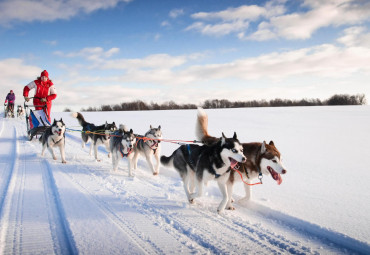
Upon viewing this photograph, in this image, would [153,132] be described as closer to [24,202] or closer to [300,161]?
[24,202]

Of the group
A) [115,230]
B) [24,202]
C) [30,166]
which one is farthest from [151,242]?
[30,166]

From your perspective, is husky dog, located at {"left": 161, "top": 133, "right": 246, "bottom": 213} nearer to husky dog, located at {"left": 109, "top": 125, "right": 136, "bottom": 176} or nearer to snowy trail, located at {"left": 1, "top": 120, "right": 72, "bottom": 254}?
husky dog, located at {"left": 109, "top": 125, "right": 136, "bottom": 176}

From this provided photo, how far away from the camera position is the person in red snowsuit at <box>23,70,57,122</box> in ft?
22.9

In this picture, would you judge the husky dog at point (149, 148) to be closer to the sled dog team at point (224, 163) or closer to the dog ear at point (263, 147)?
the sled dog team at point (224, 163)

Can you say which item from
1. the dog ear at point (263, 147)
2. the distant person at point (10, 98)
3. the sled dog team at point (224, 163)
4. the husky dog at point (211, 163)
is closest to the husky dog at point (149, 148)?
the sled dog team at point (224, 163)

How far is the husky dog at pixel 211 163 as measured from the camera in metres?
2.88

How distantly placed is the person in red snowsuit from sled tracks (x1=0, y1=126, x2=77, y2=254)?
3560 millimetres

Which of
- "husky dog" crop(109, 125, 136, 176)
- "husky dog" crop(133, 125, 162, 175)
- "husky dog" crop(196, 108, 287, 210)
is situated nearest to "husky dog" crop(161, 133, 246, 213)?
"husky dog" crop(196, 108, 287, 210)

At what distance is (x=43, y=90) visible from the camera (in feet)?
23.4

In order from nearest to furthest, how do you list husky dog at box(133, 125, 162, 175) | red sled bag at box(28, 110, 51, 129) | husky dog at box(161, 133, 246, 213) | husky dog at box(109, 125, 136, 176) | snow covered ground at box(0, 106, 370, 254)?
snow covered ground at box(0, 106, 370, 254)
husky dog at box(161, 133, 246, 213)
husky dog at box(109, 125, 136, 176)
husky dog at box(133, 125, 162, 175)
red sled bag at box(28, 110, 51, 129)

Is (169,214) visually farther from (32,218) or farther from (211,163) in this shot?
(32,218)

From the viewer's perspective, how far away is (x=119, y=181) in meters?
4.07

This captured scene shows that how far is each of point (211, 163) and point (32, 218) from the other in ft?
7.53

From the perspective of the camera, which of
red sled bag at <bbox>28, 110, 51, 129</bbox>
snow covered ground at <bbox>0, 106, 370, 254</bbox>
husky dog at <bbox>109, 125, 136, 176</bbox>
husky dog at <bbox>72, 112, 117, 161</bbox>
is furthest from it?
red sled bag at <bbox>28, 110, 51, 129</bbox>
